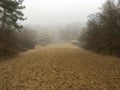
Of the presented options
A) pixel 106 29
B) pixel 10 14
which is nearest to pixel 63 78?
pixel 106 29

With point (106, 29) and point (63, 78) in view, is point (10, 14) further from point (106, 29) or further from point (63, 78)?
point (63, 78)

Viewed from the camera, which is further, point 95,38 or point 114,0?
point 95,38

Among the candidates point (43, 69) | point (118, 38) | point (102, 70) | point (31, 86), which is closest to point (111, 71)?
point (102, 70)

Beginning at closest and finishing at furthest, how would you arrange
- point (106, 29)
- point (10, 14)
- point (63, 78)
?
point (63, 78), point (106, 29), point (10, 14)

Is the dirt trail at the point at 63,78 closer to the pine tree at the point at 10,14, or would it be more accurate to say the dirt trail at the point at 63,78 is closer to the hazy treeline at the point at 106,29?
the hazy treeline at the point at 106,29

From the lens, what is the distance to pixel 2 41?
15.9m

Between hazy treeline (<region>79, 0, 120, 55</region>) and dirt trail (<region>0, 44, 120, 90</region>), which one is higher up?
hazy treeline (<region>79, 0, 120, 55</region>)

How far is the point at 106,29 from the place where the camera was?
17859 millimetres

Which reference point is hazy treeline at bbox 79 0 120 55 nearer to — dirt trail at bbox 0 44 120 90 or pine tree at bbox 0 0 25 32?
dirt trail at bbox 0 44 120 90

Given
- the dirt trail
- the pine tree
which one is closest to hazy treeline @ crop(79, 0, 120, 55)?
the dirt trail

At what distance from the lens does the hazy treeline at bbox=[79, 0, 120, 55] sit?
15.5 m

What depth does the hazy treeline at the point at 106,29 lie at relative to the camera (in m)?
15.5

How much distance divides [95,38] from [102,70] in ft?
37.7

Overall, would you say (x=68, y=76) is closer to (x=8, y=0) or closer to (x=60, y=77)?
(x=60, y=77)
